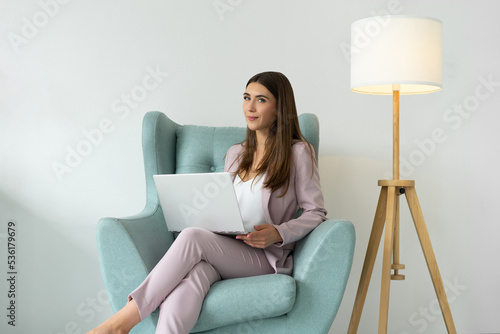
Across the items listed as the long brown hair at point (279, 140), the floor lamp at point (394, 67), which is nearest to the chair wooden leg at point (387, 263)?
the floor lamp at point (394, 67)

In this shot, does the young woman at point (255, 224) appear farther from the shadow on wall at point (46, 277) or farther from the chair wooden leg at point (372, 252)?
the shadow on wall at point (46, 277)

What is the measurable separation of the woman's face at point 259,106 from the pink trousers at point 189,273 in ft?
1.65

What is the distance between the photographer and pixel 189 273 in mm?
1814

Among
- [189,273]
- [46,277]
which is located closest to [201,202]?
[189,273]

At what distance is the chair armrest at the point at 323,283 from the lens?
1.81 m

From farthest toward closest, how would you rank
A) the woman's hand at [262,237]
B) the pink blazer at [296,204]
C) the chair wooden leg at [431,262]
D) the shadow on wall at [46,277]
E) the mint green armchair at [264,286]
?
the shadow on wall at [46,277] < the chair wooden leg at [431,262] < the pink blazer at [296,204] < the woman's hand at [262,237] < the mint green armchair at [264,286]

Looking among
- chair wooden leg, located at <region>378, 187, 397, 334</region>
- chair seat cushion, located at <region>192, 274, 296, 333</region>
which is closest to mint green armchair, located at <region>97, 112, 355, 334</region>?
chair seat cushion, located at <region>192, 274, 296, 333</region>

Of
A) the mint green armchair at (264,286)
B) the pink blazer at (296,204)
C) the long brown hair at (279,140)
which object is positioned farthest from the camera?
the long brown hair at (279,140)

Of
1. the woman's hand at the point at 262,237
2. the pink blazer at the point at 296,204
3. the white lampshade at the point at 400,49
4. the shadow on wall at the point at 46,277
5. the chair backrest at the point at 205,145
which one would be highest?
the white lampshade at the point at 400,49

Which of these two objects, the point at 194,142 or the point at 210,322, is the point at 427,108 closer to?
the point at 194,142

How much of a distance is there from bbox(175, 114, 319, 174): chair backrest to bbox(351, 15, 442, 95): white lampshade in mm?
378

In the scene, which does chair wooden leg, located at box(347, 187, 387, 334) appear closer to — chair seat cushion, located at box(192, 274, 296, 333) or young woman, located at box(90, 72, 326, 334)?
young woman, located at box(90, 72, 326, 334)

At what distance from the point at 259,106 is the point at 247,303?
827mm

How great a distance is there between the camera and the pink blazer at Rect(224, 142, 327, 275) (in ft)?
6.69
